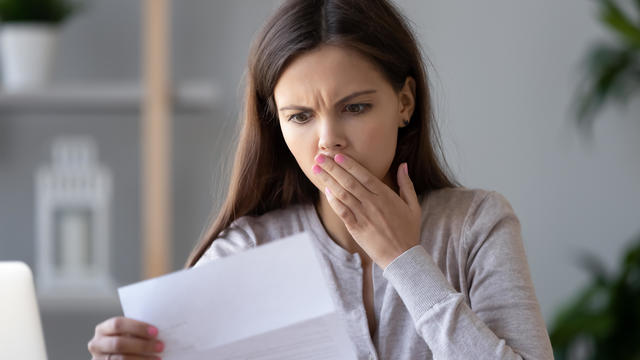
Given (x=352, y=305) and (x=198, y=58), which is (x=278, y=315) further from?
(x=198, y=58)

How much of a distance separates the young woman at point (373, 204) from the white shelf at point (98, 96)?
1.19 meters

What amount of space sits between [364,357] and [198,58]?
1.71 m

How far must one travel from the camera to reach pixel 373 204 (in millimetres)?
1043

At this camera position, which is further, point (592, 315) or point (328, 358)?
point (592, 315)

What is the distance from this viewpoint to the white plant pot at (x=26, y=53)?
2334 mm

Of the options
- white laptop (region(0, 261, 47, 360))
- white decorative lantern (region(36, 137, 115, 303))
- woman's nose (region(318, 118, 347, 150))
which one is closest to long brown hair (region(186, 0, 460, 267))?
woman's nose (region(318, 118, 347, 150))

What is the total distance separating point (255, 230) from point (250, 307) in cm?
31

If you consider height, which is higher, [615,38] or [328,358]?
[615,38]

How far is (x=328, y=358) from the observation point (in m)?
0.92

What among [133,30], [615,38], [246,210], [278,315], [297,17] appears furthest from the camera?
[615,38]

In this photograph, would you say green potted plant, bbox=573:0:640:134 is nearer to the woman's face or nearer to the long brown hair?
the long brown hair

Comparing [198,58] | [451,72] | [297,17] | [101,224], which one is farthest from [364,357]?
[451,72]

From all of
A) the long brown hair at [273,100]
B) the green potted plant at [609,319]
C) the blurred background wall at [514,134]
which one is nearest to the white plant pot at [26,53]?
the blurred background wall at [514,134]

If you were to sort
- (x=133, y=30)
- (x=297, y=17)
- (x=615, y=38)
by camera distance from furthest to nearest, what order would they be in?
1. (x=615, y=38)
2. (x=133, y=30)
3. (x=297, y=17)
